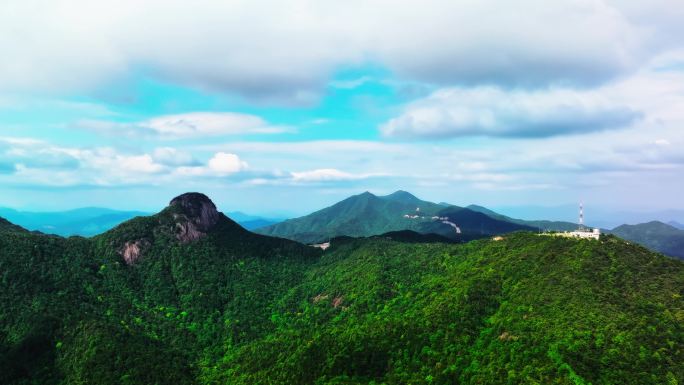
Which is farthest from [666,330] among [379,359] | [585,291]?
[379,359]

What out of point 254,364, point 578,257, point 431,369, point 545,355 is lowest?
point 254,364

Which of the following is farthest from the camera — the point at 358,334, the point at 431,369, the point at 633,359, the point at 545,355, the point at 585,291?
the point at 358,334

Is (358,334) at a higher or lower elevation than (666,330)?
lower

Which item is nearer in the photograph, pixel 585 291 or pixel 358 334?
pixel 585 291

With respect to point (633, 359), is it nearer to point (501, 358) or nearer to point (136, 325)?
point (501, 358)

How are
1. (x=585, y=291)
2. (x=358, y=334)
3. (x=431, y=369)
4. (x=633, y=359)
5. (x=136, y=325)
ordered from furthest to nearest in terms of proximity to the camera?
(x=136, y=325) < (x=358, y=334) < (x=585, y=291) < (x=431, y=369) < (x=633, y=359)

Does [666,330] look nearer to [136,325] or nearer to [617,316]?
[617,316]
